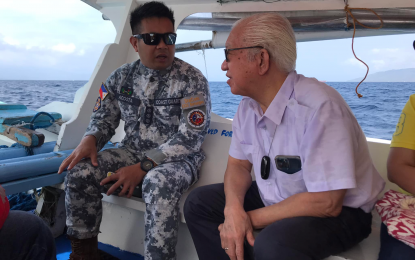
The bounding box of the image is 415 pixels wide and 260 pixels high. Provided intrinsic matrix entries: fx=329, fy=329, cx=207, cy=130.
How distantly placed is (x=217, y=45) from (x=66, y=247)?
1.91m

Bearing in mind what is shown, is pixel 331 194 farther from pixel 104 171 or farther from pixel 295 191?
pixel 104 171

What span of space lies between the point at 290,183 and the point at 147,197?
2.40ft

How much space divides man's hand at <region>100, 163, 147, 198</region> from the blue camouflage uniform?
95 millimetres

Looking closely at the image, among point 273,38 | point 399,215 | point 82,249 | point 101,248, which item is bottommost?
point 101,248

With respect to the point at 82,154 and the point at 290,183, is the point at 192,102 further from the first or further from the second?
the point at 290,183

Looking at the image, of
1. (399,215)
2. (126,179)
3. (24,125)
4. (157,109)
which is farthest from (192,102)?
(24,125)

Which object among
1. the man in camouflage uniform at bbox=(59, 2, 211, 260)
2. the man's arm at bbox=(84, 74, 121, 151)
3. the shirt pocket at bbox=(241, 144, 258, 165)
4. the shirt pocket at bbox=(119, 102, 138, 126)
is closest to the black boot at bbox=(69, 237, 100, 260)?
the man in camouflage uniform at bbox=(59, 2, 211, 260)

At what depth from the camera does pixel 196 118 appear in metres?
1.99

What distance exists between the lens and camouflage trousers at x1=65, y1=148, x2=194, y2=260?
1595 millimetres

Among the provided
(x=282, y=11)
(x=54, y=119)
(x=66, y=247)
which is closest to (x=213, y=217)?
(x=66, y=247)

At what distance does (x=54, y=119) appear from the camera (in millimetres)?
3338

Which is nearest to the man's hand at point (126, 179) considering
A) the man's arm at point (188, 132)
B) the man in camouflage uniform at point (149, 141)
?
the man in camouflage uniform at point (149, 141)

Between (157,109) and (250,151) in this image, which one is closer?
(250,151)

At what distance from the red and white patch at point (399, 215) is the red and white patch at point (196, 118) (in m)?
1.04
